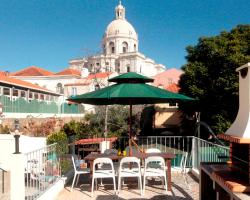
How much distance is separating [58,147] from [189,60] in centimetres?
1519

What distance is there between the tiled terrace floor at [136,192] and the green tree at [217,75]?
1037 cm

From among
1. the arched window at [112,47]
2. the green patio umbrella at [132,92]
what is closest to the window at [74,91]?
the arched window at [112,47]

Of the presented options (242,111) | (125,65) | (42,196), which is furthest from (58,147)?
(125,65)

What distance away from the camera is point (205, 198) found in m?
5.04

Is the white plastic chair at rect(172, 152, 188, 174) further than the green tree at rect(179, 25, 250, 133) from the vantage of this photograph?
No

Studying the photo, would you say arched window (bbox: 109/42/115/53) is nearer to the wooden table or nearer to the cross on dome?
the cross on dome

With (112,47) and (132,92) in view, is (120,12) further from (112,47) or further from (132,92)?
(132,92)

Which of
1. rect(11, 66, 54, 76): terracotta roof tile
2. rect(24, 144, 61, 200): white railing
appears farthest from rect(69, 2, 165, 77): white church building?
rect(24, 144, 61, 200): white railing

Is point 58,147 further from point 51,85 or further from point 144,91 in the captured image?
point 51,85

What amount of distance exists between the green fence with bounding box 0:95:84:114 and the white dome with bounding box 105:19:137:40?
5621 centimetres

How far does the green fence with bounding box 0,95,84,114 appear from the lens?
22.8 meters

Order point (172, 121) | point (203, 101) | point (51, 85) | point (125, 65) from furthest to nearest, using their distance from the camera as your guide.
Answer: point (125, 65) < point (51, 85) < point (172, 121) < point (203, 101)

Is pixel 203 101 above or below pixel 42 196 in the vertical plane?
above

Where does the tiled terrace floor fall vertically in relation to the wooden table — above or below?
below
